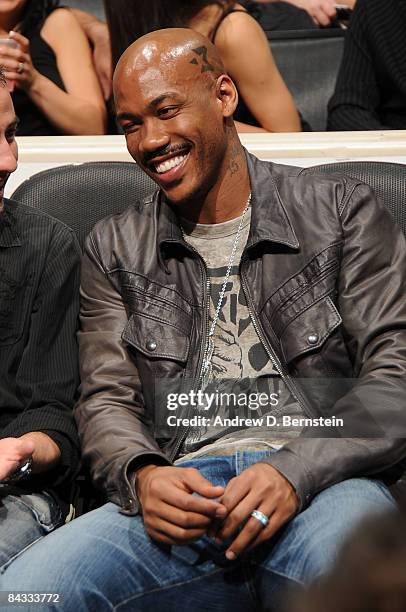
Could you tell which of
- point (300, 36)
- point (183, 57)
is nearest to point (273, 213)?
point (183, 57)

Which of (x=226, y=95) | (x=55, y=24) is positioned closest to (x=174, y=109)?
(x=226, y=95)

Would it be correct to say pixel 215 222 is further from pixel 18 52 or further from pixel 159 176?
pixel 18 52

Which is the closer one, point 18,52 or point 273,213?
point 273,213

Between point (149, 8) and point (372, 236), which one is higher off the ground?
point (149, 8)

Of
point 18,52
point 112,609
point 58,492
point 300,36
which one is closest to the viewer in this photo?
point 112,609

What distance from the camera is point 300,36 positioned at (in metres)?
2.67

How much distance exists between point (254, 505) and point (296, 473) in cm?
8

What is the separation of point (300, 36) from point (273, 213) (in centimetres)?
119

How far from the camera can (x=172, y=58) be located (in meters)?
1.62

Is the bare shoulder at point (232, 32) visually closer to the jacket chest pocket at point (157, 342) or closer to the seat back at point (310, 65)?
the seat back at point (310, 65)

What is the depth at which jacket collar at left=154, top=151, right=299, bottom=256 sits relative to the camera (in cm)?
161

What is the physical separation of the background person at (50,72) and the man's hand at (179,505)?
3.92ft

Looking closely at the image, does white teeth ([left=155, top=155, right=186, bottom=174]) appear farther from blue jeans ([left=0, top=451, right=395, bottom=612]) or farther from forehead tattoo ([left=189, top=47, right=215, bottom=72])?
blue jeans ([left=0, top=451, right=395, bottom=612])

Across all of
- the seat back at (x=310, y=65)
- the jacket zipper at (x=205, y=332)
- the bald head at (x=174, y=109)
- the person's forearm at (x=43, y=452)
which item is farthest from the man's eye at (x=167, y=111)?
the seat back at (x=310, y=65)
